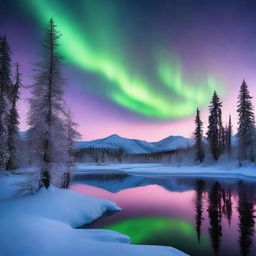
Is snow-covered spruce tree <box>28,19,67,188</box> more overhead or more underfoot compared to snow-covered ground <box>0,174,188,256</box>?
more overhead

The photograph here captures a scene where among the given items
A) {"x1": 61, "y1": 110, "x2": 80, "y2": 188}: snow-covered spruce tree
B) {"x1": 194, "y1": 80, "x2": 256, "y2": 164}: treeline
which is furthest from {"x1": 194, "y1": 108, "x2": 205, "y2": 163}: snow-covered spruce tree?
{"x1": 61, "y1": 110, "x2": 80, "y2": 188}: snow-covered spruce tree

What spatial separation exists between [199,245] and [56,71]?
15.7m

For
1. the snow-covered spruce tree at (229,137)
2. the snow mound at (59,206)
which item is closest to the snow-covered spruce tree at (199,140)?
the snow-covered spruce tree at (229,137)

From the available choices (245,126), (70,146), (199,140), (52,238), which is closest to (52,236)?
(52,238)

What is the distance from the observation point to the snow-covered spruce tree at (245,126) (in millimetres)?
41562

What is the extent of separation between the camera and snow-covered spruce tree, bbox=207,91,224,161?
4904 cm

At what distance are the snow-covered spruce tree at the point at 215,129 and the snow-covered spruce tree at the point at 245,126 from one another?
19.9 ft

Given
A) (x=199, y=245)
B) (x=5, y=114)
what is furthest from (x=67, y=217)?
(x=5, y=114)

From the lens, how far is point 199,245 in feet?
35.1

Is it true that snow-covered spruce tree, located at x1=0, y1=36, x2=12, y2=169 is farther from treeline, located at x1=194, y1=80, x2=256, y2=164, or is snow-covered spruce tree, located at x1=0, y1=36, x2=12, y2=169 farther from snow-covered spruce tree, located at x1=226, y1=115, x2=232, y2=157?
snow-covered spruce tree, located at x1=226, y1=115, x2=232, y2=157

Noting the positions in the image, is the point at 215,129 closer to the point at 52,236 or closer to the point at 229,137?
the point at 229,137

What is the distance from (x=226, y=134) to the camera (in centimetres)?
5834

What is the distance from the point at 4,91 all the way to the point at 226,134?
54.2 meters

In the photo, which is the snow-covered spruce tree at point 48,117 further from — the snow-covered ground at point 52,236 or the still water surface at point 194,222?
the still water surface at point 194,222
